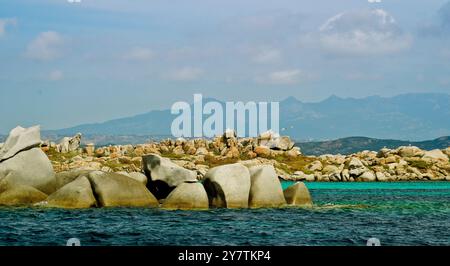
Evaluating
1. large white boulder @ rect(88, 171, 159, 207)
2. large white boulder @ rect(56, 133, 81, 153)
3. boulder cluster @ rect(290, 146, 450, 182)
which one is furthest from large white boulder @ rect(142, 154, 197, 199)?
large white boulder @ rect(56, 133, 81, 153)

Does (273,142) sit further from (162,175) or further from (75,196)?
(75,196)

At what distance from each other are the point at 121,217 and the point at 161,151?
13819cm

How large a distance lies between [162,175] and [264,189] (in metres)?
6.54

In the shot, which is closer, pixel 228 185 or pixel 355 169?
pixel 228 185

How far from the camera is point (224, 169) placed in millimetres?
39219

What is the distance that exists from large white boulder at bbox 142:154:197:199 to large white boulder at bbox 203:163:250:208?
1.70 meters

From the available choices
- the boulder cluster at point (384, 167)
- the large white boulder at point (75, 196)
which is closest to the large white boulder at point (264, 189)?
the large white boulder at point (75, 196)

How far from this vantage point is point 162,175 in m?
41.8

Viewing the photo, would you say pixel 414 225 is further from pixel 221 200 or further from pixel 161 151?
pixel 161 151

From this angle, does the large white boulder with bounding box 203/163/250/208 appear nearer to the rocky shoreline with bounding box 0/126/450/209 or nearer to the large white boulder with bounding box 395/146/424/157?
the rocky shoreline with bounding box 0/126/450/209

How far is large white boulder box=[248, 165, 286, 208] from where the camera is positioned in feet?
133

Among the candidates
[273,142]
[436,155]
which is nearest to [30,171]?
[273,142]
